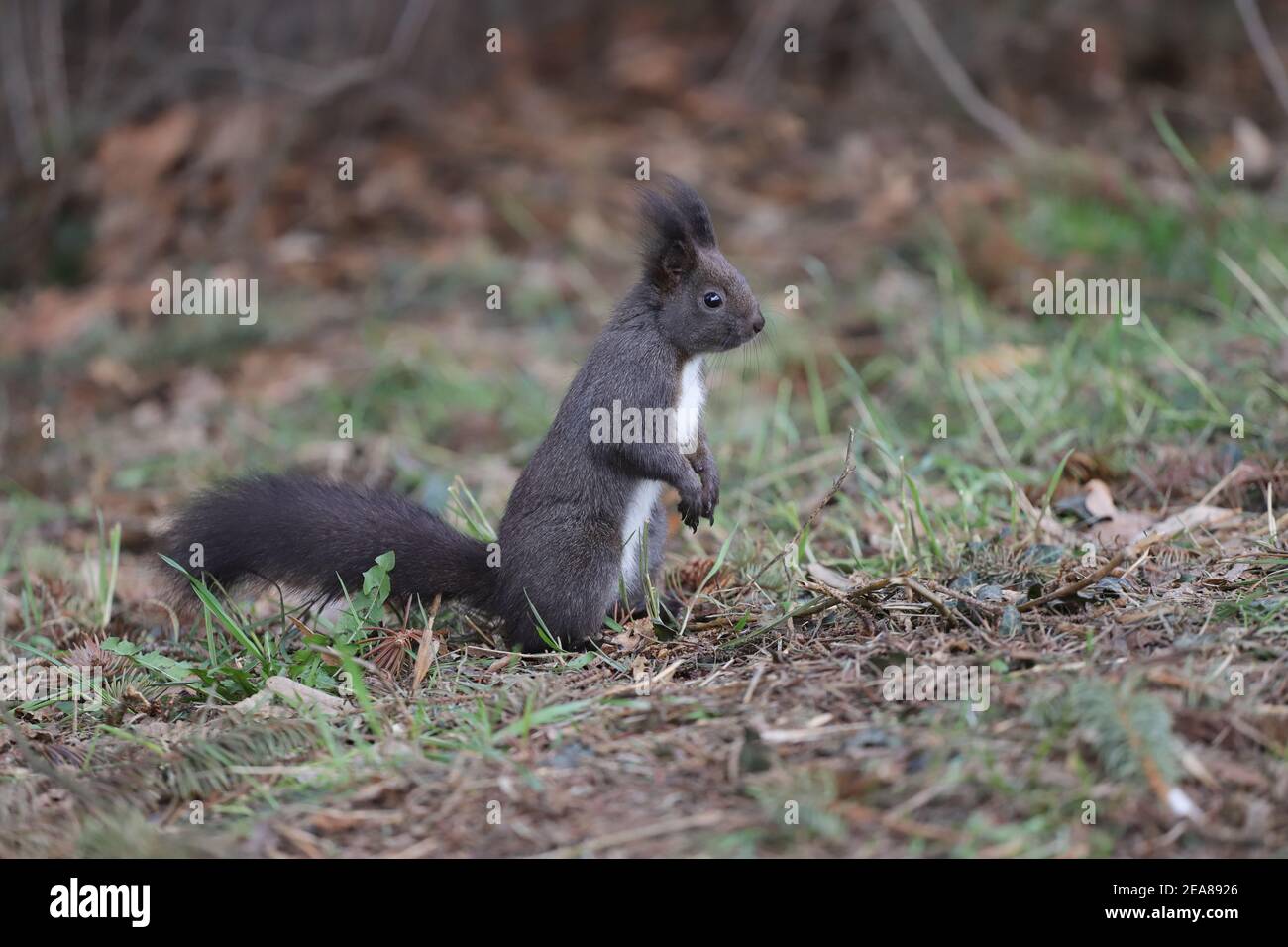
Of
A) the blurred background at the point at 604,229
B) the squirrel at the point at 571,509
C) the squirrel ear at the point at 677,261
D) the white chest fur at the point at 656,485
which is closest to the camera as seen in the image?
the squirrel at the point at 571,509

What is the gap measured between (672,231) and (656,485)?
70 cm

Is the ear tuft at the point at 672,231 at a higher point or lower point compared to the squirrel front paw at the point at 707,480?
higher

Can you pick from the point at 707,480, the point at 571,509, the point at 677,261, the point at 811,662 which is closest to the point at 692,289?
the point at 677,261

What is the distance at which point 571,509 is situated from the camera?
352 cm

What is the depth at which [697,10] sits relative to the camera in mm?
10328

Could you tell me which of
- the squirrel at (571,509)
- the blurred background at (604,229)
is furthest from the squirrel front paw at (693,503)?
the blurred background at (604,229)

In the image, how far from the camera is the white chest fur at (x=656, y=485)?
11.9 ft

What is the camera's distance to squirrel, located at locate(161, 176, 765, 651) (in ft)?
11.4

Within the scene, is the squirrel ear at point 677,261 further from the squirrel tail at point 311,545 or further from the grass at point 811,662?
the squirrel tail at point 311,545

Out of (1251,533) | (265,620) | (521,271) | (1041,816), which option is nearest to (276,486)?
(265,620)

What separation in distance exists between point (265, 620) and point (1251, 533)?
271 centimetres

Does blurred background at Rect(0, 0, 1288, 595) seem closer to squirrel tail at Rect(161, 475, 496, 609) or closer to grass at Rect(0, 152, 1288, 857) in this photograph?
grass at Rect(0, 152, 1288, 857)

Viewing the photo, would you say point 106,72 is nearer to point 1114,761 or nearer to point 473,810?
point 473,810
